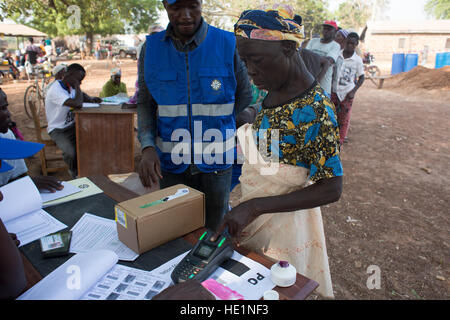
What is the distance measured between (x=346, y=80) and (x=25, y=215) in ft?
17.0

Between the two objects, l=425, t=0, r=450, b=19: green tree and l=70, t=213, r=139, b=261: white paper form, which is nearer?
l=70, t=213, r=139, b=261: white paper form

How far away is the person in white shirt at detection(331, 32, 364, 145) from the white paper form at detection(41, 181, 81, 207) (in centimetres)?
452

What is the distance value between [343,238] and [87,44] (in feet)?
112

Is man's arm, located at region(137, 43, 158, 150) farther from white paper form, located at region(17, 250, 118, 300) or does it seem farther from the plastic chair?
the plastic chair

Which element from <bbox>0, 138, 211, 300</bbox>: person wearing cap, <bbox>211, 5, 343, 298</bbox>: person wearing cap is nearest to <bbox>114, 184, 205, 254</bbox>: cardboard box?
<bbox>211, 5, 343, 298</bbox>: person wearing cap

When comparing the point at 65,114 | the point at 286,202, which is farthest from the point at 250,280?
the point at 65,114

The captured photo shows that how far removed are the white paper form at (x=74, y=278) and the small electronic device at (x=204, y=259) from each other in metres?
0.24

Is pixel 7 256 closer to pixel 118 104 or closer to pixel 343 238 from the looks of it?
pixel 343 238

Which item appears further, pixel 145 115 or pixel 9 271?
pixel 145 115

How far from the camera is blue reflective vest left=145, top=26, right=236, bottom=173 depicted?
1.76 metres

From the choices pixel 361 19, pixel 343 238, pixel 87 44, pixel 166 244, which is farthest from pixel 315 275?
pixel 361 19

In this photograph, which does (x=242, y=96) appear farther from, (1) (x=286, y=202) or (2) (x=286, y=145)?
(1) (x=286, y=202)

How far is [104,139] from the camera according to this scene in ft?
13.6

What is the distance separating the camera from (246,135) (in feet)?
4.23
